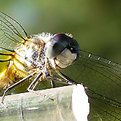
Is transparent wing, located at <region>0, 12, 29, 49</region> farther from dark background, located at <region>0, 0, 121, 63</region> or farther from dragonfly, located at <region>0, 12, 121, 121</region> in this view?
dark background, located at <region>0, 0, 121, 63</region>

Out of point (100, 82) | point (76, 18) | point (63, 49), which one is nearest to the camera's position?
point (63, 49)

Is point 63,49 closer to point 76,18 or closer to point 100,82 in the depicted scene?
point 100,82

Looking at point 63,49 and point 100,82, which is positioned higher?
point 63,49

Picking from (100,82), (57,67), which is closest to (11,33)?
(57,67)


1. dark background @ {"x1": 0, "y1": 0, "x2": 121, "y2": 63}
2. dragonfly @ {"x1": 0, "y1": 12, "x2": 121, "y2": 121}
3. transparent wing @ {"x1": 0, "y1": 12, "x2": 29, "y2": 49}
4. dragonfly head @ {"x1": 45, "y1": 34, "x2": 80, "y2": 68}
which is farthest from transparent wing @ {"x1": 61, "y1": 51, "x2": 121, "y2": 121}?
dark background @ {"x1": 0, "y1": 0, "x2": 121, "y2": 63}

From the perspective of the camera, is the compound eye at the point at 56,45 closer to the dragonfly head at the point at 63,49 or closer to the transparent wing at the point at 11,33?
the dragonfly head at the point at 63,49

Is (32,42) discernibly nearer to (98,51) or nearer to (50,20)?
(98,51)

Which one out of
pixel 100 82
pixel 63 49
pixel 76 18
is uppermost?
pixel 76 18
